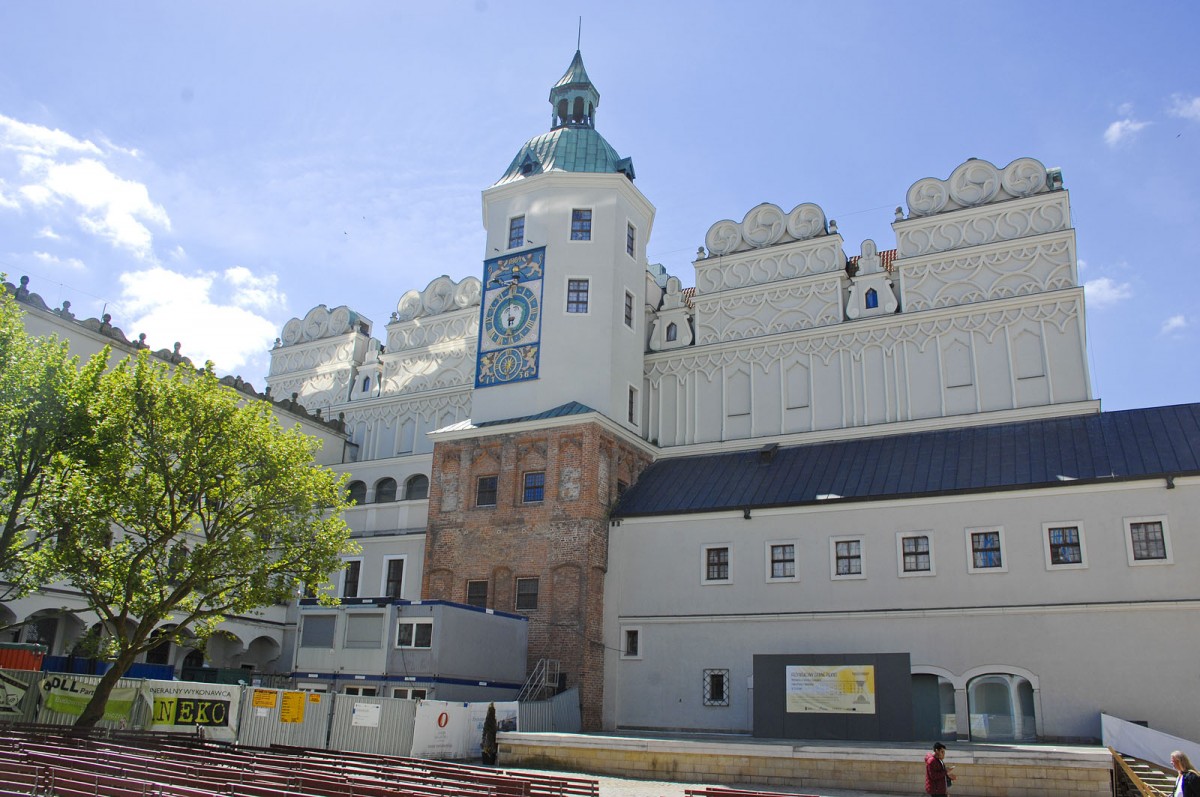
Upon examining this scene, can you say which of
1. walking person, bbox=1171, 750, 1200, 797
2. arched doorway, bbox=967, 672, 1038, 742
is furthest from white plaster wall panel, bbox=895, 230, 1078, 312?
walking person, bbox=1171, 750, 1200, 797

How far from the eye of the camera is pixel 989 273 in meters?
32.6

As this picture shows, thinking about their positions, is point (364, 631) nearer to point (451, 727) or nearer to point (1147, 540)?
point (451, 727)

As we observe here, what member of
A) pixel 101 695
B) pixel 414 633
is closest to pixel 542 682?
pixel 414 633

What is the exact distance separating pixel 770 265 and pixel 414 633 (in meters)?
18.5

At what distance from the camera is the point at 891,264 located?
3509 centimetres

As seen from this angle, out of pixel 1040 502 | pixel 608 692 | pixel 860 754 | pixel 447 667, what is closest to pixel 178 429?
pixel 447 667

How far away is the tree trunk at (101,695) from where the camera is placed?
73.6 ft

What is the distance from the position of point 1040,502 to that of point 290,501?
20111 mm

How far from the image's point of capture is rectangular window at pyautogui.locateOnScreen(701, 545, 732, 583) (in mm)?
30953

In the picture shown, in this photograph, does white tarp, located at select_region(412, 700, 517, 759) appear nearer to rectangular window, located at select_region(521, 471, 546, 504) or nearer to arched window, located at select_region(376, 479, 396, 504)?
rectangular window, located at select_region(521, 471, 546, 504)

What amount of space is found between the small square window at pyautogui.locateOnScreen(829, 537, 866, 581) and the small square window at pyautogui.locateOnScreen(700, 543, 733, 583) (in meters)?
3.32

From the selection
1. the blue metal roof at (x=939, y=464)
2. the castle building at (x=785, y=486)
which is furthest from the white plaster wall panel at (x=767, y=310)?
the blue metal roof at (x=939, y=464)

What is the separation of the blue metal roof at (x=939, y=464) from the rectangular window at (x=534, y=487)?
2.75 metres

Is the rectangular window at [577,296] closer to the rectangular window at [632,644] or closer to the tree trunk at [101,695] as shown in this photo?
the rectangular window at [632,644]
